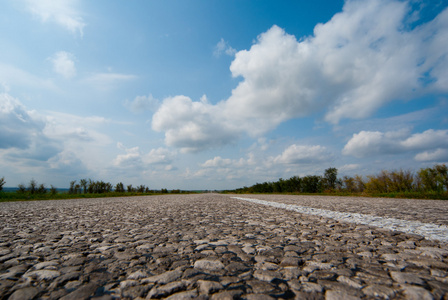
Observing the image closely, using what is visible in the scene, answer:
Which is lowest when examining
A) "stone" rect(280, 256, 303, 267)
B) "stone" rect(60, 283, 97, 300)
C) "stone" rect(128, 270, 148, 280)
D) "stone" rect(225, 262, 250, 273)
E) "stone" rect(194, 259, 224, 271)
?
"stone" rect(280, 256, 303, 267)

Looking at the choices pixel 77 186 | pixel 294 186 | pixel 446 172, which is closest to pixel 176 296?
pixel 446 172

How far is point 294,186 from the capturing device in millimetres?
33281

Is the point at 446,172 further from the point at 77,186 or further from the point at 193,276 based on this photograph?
the point at 77,186

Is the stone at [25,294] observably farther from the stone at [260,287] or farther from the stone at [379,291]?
the stone at [379,291]

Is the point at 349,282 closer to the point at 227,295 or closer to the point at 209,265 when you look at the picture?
the point at 227,295

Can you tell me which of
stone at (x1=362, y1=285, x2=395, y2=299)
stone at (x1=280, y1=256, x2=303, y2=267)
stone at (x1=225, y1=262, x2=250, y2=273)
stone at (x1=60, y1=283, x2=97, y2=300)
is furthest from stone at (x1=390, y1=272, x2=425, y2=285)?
stone at (x1=60, y1=283, x2=97, y2=300)

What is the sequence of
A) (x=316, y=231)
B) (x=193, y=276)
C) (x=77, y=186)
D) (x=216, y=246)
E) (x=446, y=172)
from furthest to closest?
1. (x=77, y=186)
2. (x=446, y=172)
3. (x=316, y=231)
4. (x=216, y=246)
5. (x=193, y=276)

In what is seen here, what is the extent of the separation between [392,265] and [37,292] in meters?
2.71

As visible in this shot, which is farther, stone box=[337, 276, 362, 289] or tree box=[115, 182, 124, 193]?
tree box=[115, 182, 124, 193]

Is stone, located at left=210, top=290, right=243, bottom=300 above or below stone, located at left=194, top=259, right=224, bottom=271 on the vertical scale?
above

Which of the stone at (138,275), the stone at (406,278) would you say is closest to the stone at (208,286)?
the stone at (138,275)

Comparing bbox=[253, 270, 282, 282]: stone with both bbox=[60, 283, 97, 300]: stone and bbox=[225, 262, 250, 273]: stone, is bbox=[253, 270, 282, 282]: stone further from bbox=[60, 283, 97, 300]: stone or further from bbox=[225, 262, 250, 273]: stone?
bbox=[60, 283, 97, 300]: stone

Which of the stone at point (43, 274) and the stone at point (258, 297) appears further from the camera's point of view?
the stone at point (43, 274)

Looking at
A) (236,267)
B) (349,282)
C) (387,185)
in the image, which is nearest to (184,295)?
(236,267)
